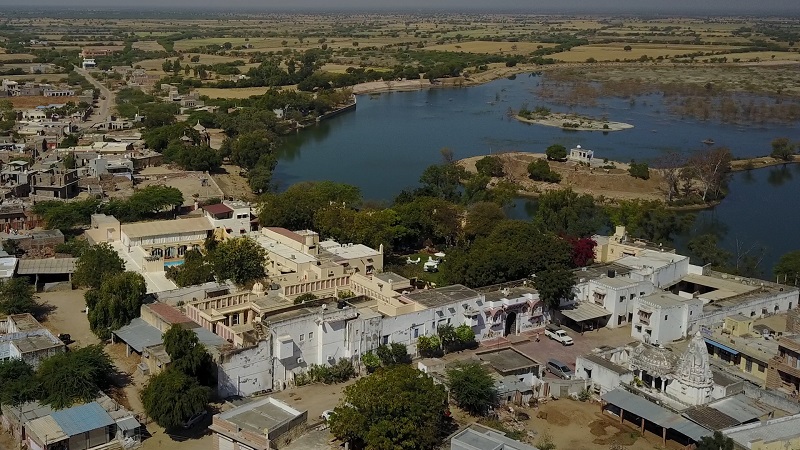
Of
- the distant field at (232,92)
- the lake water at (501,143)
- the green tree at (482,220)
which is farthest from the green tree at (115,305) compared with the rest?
the distant field at (232,92)

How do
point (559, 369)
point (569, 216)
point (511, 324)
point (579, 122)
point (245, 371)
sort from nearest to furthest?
point (245, 371) → point (559, 369) → point (511, 324) → point (569, 216) → point (579, 122)

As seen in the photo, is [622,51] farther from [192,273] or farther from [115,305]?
[115,305]

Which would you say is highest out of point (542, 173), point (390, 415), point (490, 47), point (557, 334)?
point (490, 47)

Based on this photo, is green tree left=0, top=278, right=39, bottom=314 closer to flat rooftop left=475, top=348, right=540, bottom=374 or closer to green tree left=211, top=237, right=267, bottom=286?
green tree left=211, top=237, right=267, bottom=286

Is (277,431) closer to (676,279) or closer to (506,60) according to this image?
(676,279)

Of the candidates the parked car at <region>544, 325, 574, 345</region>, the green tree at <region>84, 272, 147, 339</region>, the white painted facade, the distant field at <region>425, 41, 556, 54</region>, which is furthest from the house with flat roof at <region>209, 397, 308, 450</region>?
the distant field at <region>425, 41, 556, 54</region>

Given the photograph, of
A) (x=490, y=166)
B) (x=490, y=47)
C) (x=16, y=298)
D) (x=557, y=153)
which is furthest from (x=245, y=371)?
(x=490, y=47)

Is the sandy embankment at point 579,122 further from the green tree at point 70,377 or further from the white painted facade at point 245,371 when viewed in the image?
the green tree at point 70,377
